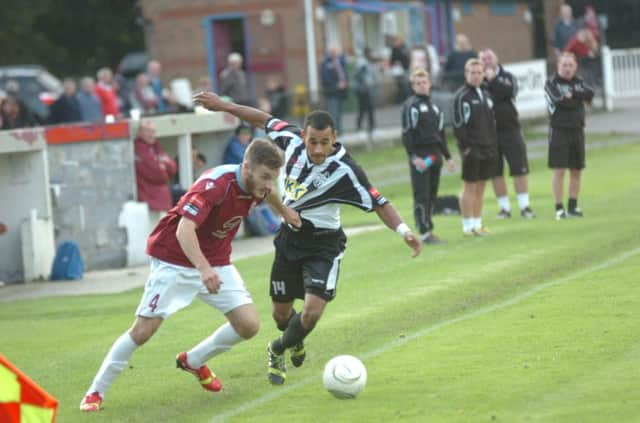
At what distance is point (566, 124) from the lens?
1759 cm

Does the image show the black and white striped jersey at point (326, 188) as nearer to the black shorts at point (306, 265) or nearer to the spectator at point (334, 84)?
the black shorts at point (306, 265)

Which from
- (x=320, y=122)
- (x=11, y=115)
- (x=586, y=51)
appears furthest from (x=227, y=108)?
(x=586, y=51)

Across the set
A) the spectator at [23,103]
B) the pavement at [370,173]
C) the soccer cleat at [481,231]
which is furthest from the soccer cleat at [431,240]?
the spectator at [23,103]

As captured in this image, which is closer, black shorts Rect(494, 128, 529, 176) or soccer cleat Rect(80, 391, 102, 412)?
soccer cleat Rect(80, 391, 102, 412)

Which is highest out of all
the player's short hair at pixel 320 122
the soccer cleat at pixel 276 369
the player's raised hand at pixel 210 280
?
the player's short hair at pixel 320 122

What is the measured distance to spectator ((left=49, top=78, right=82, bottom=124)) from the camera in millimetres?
25750

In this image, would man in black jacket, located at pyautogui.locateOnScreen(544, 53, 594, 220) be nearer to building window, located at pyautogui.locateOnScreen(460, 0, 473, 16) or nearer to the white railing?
the white railing

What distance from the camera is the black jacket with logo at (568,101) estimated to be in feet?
57.7

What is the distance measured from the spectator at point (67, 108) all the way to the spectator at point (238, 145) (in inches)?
209

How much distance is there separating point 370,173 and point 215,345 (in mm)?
17394

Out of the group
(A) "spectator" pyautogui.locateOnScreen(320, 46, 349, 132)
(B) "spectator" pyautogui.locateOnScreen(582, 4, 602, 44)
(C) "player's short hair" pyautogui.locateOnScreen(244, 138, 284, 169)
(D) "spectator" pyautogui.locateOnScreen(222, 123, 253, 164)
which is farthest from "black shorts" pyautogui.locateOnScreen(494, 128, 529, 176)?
(B) "spectator" pyautogui.locateOnScreen(582, 4, 602, 44)

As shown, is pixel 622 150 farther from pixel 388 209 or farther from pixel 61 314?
pixel 388 209

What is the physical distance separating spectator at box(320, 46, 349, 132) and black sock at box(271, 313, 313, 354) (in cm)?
2001

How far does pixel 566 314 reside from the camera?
11195mm
